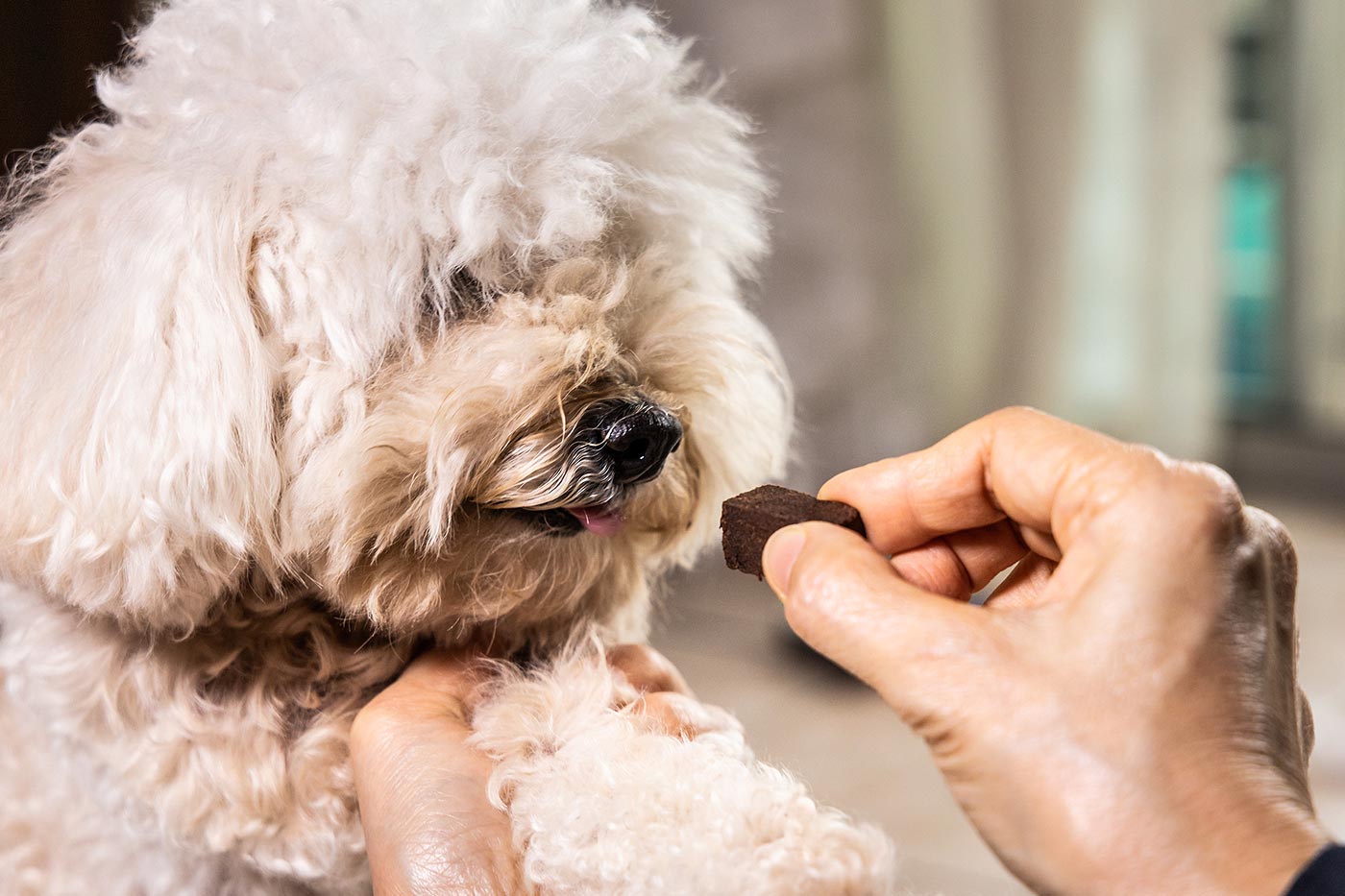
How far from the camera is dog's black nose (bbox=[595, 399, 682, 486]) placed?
2.61ft

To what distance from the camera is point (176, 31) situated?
0.87 metres

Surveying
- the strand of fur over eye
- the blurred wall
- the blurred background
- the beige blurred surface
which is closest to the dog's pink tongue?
the strand of fur over eye

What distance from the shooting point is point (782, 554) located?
703 millimetres

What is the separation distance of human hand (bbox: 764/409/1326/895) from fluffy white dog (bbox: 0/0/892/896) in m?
0.16

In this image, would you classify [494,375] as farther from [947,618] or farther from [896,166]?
[896,166]

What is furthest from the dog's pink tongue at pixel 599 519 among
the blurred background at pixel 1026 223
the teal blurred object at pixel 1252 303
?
the teal blurred object at pixel 1252 303

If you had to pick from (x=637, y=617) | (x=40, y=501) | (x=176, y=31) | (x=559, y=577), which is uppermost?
(x=176, y=31)

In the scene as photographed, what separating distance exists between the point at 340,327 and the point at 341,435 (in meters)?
0.07

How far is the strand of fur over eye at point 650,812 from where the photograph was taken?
687mm

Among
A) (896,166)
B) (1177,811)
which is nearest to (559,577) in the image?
(1177,811)

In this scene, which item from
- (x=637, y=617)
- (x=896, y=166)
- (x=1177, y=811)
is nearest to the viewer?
(x=1177, y=811)

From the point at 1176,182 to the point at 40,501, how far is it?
2.39 metres

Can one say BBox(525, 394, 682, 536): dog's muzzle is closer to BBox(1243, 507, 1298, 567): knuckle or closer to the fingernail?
the fingernail

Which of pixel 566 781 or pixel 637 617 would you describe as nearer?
pixel 566 781
